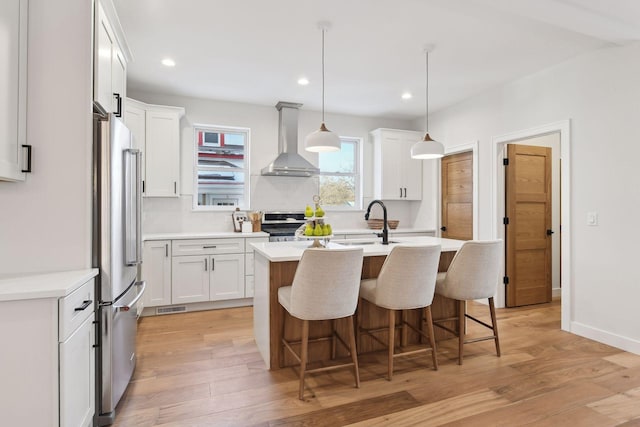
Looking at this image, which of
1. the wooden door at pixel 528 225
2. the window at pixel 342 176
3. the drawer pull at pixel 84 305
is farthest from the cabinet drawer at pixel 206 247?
the wooden door at pixel 528 225

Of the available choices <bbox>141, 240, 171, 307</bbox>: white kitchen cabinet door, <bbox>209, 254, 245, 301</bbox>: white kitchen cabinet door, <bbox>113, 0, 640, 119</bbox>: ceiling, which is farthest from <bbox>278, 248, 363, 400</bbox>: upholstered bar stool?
<bbox>141, 240, 171, 307</bbox>: white kitchen cabinet door

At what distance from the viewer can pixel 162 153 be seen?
13.9ft

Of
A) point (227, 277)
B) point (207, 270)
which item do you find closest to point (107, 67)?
point (207, 270)

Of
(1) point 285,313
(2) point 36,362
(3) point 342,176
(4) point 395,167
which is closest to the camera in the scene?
(2) point 36,362

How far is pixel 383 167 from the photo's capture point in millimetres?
5375

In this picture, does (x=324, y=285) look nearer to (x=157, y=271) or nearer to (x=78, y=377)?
(x=78, y=377)

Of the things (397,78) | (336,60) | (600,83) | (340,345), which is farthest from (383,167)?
(340,345)

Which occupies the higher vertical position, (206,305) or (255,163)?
(255,163)

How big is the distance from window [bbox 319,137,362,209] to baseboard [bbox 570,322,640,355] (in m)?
3.18

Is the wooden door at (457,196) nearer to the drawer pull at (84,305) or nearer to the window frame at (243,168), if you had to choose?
the window frame at (243,168)

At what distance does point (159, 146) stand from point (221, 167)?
894 mm

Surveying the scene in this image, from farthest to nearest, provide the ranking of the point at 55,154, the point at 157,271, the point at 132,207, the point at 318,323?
the point at 157,271, the point at 318,323, the point at 132,207, the point at 55,154

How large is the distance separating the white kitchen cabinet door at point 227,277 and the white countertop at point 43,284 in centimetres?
232

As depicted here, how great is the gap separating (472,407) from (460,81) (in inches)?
135
